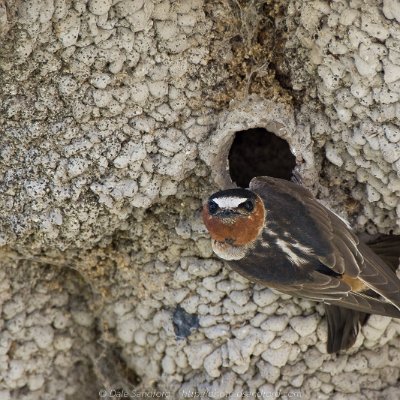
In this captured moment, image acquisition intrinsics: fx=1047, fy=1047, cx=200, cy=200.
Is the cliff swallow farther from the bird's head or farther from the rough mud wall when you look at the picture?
the rough mud wall

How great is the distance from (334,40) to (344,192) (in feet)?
2.89

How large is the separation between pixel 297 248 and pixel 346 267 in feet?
0.88

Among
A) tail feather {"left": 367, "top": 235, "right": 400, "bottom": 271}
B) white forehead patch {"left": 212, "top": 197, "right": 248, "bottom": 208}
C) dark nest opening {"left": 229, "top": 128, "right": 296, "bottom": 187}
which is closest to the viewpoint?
white forehead patch {"left": 212, "top": 197, "right": 248, "bottom": 208}

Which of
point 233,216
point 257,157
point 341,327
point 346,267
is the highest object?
point 233,216

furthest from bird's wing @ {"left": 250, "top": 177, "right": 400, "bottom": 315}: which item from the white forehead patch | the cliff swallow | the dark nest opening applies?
the dark nest opening

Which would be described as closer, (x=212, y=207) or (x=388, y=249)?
(x=212, y=207)

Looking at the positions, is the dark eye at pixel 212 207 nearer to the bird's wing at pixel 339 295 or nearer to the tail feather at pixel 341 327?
the bird's wing at pixel 339 295

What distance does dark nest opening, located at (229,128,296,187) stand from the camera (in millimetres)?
6352

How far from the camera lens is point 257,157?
21.1 ft

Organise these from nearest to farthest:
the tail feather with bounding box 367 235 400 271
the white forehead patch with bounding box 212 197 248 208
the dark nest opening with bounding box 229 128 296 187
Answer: the white forehead patch with bounding box 212 197 248 208 < the tail feather with bounding box 367 235 400 271 < the dark nest opening with bounding box 229 128 296 187

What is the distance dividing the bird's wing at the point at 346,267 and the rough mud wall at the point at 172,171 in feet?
0.93

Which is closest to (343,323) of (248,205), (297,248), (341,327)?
(341,327)

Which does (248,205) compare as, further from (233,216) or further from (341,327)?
(341,327)

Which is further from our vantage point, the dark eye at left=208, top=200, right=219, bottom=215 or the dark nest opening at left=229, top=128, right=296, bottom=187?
the dark nest opening at left=229, top=128, right=296, bottom=187
